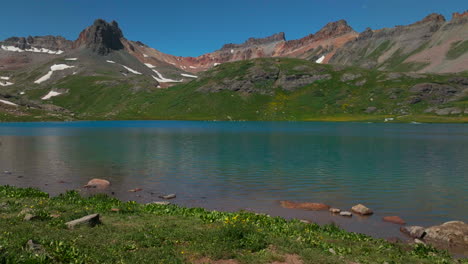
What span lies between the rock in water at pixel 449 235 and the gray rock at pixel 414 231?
1.14 ft

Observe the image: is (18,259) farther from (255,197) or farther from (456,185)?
(456,185)

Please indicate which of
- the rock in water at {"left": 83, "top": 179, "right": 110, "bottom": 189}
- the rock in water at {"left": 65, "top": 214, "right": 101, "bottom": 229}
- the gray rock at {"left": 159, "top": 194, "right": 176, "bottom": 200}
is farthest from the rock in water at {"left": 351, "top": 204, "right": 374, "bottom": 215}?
the rock in water at {"left": 83, "top": 179, "right": 110, "bottom": 189}

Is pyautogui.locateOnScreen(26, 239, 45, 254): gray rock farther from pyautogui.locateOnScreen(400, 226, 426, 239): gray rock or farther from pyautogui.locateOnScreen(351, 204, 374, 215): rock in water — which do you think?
pyautogui.locateOnScreen(351, 204, 374, 215): rock in water

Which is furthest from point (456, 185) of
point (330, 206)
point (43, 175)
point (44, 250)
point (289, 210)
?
point (43, 175)

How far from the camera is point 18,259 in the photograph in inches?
490

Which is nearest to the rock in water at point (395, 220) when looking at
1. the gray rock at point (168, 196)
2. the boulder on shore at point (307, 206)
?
the boulder on shore at point (307, 206)

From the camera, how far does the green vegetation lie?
48.9ft

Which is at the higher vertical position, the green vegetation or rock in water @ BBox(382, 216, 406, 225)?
the green vegetation

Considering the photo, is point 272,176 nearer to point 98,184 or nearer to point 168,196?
point 168,196

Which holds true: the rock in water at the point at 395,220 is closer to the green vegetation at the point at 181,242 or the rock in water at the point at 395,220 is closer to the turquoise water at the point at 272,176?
the turquoise water at the point at 272,176

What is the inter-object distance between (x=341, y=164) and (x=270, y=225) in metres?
42.9

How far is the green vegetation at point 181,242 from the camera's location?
48.9 ft

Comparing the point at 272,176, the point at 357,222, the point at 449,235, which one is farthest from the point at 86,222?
the point at 272,176

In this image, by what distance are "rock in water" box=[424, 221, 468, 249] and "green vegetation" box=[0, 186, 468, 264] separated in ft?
17.1
